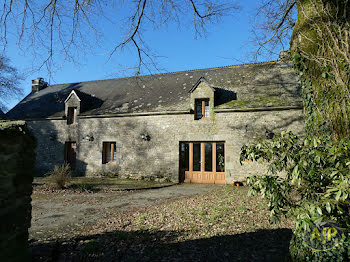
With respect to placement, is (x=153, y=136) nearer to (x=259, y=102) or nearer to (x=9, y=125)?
(x=259, y=102)

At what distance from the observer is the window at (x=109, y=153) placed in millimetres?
14055

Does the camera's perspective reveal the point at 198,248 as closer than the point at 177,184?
Yes

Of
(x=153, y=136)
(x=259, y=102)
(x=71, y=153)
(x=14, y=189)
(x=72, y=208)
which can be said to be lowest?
(x=72, y=208)

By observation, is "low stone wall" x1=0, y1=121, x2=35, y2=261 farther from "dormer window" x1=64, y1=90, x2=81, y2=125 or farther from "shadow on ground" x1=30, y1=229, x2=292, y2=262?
"dormer window" x1=64, y1=90, x2=81, y2=125

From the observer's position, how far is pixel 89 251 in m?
3.56

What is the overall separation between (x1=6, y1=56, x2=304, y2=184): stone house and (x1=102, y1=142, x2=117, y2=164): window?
6cm

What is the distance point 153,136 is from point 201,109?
335 cm

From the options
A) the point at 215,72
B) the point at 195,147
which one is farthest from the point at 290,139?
the point at 215,72

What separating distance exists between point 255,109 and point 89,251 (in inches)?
392

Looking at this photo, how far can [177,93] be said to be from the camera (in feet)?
46.0

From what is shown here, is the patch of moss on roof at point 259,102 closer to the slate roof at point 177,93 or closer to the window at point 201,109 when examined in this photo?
the slate roof at point 177,93

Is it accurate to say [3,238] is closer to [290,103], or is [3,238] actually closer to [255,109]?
[255,109]

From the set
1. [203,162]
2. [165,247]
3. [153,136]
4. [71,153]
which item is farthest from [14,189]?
[71,153]

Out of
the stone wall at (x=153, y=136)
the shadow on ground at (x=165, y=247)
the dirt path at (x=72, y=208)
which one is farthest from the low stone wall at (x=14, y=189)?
the stone wall at (x=153, y=136)
